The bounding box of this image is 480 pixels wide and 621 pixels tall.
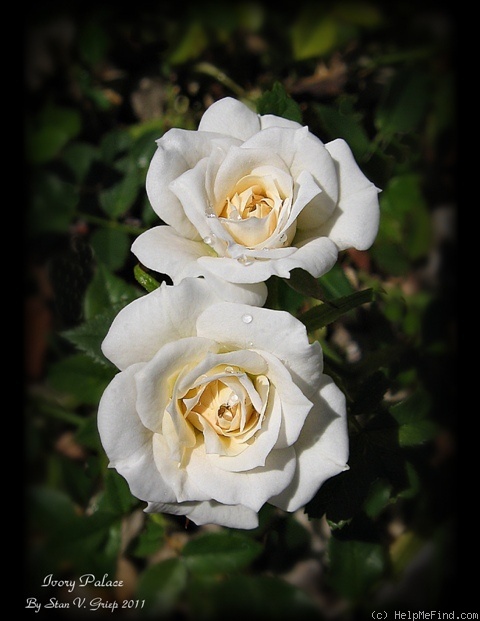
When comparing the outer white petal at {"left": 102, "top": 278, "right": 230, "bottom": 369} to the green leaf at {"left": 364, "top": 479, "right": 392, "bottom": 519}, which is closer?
the outer white petal at {"left": 102, "top": 278, "right": 230, "bottom": 369}

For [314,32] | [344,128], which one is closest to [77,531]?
[344,128]

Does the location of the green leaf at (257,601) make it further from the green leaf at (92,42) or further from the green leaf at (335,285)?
the green leaf at (92,42)

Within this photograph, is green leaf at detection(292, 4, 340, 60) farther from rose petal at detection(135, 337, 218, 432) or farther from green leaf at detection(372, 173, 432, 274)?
rose petal at detection(135, 337, 218, 432)

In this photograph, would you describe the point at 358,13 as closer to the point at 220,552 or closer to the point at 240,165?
the point at 240,165

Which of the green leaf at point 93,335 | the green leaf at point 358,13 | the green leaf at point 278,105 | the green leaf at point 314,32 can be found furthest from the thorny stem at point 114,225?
the green leaf at point 358,13

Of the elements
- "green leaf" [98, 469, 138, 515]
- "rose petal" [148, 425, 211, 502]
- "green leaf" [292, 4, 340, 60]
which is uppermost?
"green leaf" [292, 4, 340, 60]

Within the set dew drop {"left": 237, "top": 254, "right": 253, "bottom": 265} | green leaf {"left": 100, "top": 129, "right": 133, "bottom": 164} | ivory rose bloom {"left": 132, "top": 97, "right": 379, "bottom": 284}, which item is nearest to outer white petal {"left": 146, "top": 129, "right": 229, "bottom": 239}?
ivory rose bloom {"left": 132, "top": 97, "right": 379, "bottom": 284}
